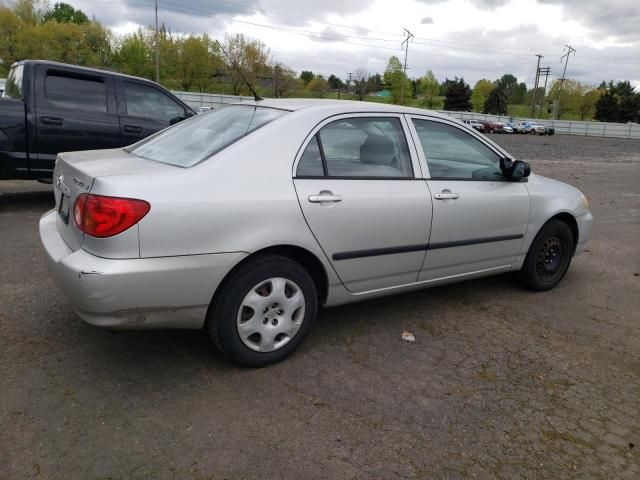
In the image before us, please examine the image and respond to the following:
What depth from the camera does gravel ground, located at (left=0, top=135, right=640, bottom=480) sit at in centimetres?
241

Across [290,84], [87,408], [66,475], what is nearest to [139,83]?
[87,408]

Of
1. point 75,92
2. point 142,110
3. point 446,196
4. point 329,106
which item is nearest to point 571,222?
point 446,196

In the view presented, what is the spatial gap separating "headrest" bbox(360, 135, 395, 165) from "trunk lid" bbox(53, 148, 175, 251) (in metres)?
1.31

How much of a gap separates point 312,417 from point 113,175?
5.33 feet

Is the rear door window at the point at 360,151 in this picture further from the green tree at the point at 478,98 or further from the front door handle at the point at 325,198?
the green tree at the point at 478,98

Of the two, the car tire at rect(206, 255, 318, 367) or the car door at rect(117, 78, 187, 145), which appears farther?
the car door at rect(117, 78, 187, 145)

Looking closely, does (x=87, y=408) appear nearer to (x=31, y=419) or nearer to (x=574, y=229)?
(x=31, y=419)

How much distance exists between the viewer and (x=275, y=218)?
2.97 meters

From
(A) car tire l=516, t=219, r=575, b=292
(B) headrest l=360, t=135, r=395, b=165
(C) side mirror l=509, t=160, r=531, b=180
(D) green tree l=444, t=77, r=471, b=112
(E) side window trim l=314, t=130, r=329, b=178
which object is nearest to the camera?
(E) side window trim l=314, t=130, r=329, b=178

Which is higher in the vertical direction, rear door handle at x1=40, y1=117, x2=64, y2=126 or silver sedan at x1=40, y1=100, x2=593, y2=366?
rear door handle at x1=40, y1=117, x2=64, y2=126

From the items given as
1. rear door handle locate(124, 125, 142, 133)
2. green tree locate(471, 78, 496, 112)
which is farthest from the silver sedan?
green tree locate(471, 78, 496, 112)

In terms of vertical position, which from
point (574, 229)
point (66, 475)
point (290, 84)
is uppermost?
point (290, 84)

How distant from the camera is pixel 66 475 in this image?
224 centimetres

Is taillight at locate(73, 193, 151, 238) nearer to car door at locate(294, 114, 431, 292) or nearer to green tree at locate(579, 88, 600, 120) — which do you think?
car door at locate(294, 114, 431, 292)
